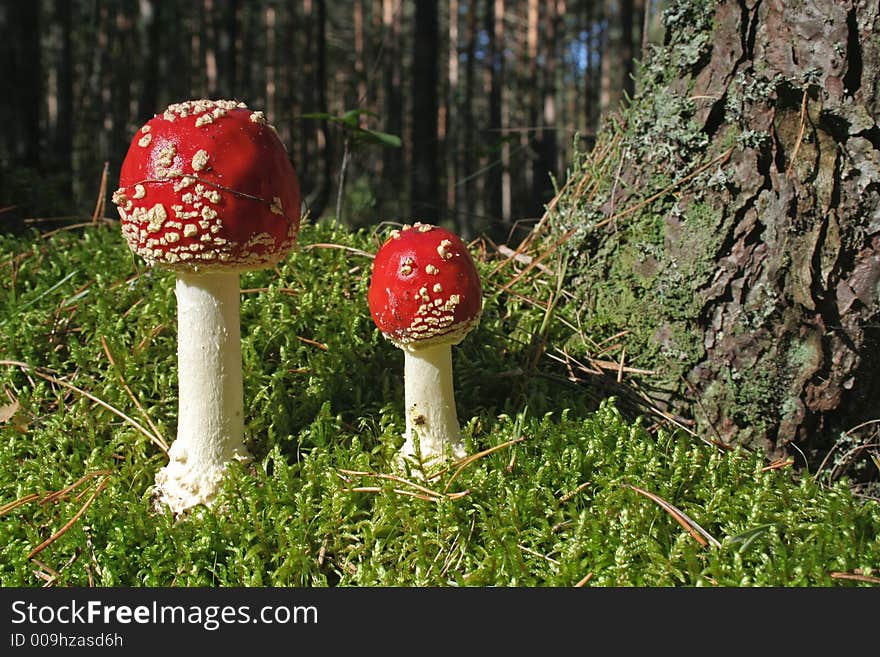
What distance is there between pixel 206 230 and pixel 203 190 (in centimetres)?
11

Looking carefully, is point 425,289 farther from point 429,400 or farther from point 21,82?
point 21,82

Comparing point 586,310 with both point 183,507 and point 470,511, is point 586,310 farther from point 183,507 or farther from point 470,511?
point 183,507

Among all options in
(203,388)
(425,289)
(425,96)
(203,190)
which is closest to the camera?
(203,190)

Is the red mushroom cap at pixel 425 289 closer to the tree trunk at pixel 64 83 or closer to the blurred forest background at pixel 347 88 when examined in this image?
the blurred forest background at pixel 347 88

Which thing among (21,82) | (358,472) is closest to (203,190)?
(358,472)

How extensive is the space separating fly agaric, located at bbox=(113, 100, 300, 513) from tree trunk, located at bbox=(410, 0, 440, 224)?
530 centimetres

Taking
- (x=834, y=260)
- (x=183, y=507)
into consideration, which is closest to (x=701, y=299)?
(x=834, y=260)

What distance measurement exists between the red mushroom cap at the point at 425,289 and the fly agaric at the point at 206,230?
34 cm

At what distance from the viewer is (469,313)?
2047 mm

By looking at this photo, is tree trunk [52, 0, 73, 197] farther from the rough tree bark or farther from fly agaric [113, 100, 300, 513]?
the rough tree bark

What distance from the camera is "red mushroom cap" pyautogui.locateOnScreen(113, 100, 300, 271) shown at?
1.78 m

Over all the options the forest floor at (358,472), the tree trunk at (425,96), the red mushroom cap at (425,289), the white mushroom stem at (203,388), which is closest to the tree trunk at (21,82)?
the forest floor at (358,472)

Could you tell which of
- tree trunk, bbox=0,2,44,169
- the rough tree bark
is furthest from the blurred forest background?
the rough tree bark

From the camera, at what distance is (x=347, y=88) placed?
27156 millimetres
